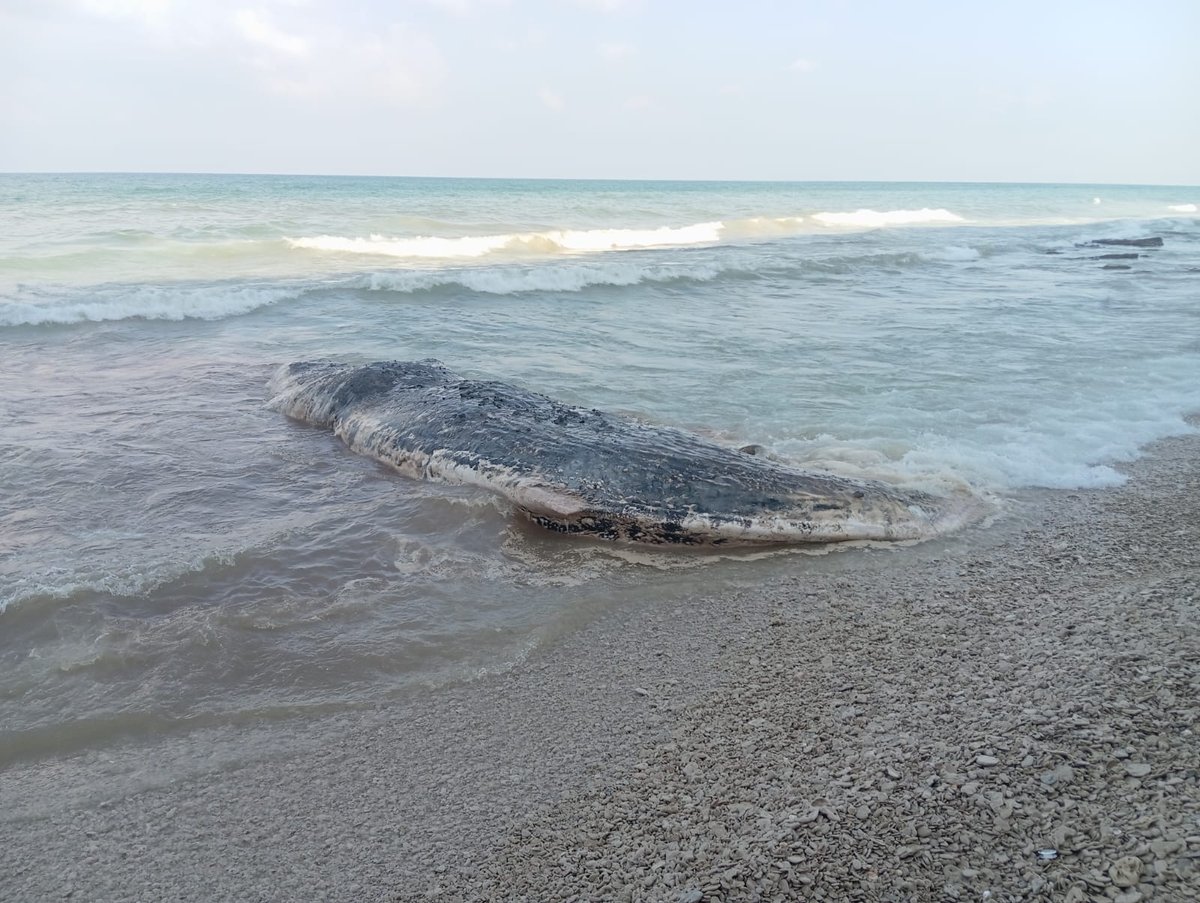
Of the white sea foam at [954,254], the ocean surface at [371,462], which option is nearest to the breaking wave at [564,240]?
the ocean surface at [371,462]

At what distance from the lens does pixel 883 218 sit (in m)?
50.6

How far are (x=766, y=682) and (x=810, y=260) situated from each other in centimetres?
2065

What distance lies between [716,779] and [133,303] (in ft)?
44.8

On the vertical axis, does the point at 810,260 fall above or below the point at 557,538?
above

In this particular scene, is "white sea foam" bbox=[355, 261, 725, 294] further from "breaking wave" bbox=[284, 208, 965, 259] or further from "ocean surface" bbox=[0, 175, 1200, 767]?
"breaking wave" bbox=[284, 208, 965, 259]

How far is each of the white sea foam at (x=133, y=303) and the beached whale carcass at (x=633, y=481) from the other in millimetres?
8908

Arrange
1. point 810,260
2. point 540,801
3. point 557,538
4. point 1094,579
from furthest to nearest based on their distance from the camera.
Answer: point 810,260 → point 557,538 → point 1094,579 → point 540,801

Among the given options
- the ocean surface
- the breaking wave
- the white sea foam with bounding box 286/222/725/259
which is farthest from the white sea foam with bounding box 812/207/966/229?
the ocean surface

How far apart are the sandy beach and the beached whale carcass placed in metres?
0.95

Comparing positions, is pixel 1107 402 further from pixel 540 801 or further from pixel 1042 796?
pixel 540 801

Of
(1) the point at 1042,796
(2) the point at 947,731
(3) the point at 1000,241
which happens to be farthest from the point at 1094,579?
(3) the point at 1000,241

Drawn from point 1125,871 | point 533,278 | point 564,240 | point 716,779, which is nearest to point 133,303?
point 533,278

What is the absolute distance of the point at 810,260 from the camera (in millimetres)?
22828

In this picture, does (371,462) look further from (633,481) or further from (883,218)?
(883,218)
